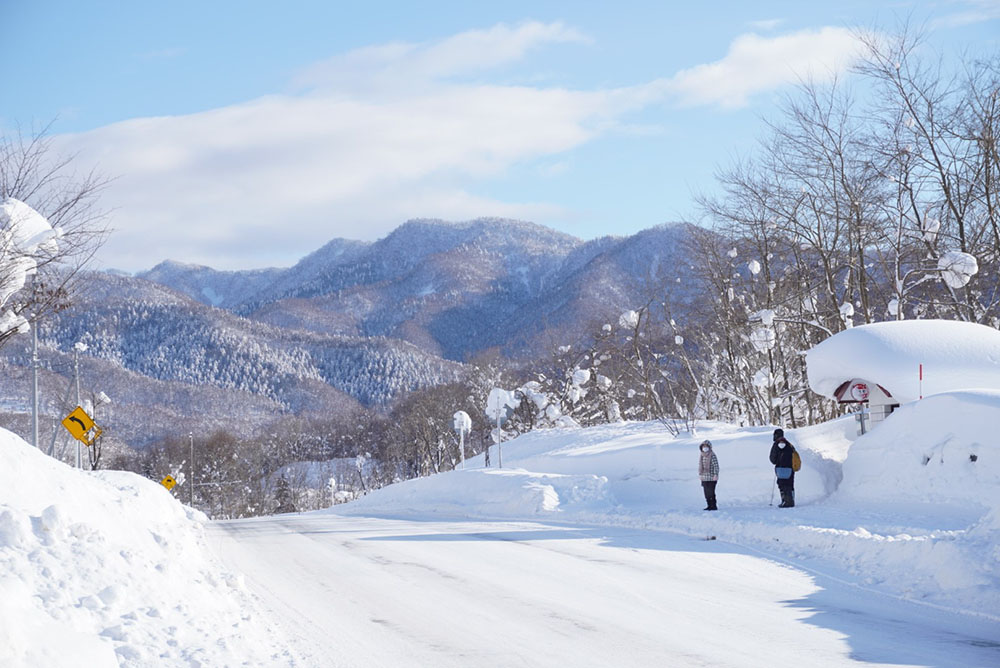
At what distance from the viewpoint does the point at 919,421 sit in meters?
18.0

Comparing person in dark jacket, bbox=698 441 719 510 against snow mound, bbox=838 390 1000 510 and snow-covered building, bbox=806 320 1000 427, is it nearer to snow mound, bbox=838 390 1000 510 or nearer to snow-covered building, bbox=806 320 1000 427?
snow mound, bbox=838 390 1000 510

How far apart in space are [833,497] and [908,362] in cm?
388

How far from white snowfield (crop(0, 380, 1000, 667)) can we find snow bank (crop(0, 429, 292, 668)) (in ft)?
0.09

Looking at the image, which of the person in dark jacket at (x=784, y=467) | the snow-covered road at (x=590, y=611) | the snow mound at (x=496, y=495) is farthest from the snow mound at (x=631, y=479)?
the snow-covered road at (x=590, y=611)

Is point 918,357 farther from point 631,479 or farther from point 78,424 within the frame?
point 78,424

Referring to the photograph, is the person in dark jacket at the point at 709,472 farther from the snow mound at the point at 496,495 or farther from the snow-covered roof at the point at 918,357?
the snow-covered roof at the point at 918,357

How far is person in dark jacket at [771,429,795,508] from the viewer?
19078 millimetres

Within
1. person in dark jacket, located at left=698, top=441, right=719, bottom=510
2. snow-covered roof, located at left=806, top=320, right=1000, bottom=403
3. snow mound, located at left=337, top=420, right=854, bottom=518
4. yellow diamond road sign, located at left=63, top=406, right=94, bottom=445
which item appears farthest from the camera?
yellow diamond road sign, located at left=63, top=406, right=94, bottom=445

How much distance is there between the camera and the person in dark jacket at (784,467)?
1908 cm

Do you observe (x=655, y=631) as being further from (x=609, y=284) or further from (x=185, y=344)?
(x=185, y=344)

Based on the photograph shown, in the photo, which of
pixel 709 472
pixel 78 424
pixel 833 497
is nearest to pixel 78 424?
pixel 78 424

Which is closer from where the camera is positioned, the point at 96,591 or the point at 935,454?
the point at 96,591

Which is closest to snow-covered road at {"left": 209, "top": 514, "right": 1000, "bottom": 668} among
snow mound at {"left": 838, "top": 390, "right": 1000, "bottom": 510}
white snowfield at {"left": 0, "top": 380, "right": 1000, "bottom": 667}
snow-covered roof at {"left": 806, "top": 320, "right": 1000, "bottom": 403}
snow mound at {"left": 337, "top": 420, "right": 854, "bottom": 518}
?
white snowfield at {"left": 0, "top": 380, "right": 1000, "bottom": 667}

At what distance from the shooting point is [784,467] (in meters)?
Answer: 19.2
